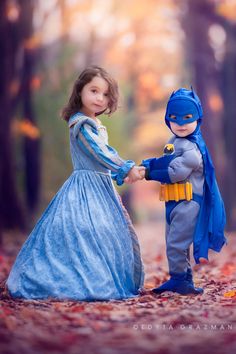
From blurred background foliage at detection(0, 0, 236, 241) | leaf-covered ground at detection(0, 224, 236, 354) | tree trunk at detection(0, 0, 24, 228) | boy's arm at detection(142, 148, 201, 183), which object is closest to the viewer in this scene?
leaf-covered ground at detection(0, 224, 236, 354)

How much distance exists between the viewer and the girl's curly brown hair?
5305 mm

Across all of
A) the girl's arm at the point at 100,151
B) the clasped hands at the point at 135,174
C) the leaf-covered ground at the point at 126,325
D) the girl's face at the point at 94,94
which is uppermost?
the girl's face at the point at 94,94

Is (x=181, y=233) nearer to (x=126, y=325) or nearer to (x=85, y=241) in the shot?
(x=85, y=241)

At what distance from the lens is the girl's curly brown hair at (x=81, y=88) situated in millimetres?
5305

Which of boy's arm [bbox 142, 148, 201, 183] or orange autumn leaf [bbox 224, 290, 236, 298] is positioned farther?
orange autumn leaf [bbox 224, 290, 236, 298]

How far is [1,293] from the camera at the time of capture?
5102 millimetres

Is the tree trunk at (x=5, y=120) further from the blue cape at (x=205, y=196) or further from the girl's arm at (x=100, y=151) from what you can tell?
the blue cape at (x=205, y=196)

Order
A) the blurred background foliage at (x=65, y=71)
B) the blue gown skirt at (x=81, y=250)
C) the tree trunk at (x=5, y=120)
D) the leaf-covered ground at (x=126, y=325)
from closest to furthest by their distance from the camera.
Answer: the leaf-covered ground at (x=126, y=325) < the blue gown skirt at (x=81, y=250) < the tree trunk at (x=5, y=120) < the blurred background foliage at (x=65, y=71)

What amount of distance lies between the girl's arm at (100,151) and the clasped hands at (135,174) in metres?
0.04

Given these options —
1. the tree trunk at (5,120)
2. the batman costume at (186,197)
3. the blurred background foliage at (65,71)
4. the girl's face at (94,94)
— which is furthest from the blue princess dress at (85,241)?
the blurred background foliage at (65,71)

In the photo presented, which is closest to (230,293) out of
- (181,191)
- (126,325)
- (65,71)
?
(181,191)

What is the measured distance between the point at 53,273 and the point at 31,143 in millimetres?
10827

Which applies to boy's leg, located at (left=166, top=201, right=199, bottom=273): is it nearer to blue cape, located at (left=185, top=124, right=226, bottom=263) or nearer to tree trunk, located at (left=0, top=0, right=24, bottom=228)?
blue cape, located at (left=185, top=124, right=226, bottom=263)

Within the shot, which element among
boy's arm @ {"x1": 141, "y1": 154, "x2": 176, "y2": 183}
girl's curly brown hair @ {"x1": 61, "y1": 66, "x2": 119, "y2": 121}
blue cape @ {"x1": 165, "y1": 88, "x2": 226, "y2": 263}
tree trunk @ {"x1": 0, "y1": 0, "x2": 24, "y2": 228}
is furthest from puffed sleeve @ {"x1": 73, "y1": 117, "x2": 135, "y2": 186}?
tree trunk @ {"x1": 0, "y1": 0, "x2": 24, "y2": 228}
